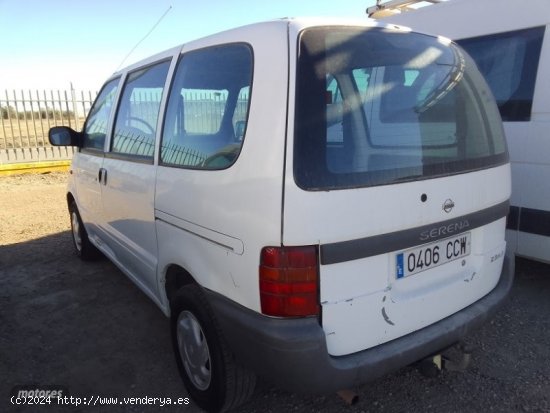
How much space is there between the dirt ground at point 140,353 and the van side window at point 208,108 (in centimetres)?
131

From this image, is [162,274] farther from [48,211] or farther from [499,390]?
[48,211]

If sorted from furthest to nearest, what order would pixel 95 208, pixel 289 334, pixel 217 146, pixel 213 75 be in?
pixel 95 208, pixel 213 75, pixel 217 146, pixel 289 334

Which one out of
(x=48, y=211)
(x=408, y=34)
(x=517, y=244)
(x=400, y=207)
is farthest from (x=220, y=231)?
(x=48, y=211)

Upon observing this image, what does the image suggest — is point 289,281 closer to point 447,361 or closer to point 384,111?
point 384,111

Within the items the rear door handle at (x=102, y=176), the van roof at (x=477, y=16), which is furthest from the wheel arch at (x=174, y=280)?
the van roof at (x=477, y=16)

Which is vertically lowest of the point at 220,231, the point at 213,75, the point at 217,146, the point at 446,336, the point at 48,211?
the point at 48,211

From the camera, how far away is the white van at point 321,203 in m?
1.70

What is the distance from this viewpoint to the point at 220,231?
1886mm

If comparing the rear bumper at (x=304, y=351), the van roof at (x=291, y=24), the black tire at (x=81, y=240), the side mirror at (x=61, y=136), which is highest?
the van roof at (x=291, y=24)

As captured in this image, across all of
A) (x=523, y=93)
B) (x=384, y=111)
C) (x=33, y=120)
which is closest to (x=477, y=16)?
(x=523, y=93)

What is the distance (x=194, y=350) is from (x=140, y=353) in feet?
2.52

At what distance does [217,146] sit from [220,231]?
0.40 metres

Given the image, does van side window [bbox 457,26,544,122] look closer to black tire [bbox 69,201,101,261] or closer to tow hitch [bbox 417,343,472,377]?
tow hitch [bbox 417,343,472,377]

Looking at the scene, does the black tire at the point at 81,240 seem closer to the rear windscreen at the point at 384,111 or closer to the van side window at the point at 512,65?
the rear windscreen at the point at 384,111
